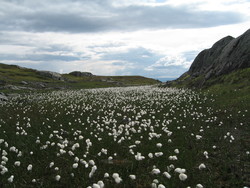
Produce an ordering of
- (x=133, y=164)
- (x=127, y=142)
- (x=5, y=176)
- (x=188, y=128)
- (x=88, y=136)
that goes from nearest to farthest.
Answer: (x=5, y=176), (x=133, y=164), (x=127, y=142), (x=88, y=136), (x=188, y=128)

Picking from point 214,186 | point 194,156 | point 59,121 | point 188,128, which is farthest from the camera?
point 59,121

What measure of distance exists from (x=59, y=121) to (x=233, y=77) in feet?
71.0

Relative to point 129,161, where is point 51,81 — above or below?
above

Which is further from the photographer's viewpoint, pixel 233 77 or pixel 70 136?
pixel 233 77

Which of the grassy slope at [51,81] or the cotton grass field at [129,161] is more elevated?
the grassy slope at [51,81]

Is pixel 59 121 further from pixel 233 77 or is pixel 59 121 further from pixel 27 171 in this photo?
pixel 233 77

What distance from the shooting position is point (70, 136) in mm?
10406

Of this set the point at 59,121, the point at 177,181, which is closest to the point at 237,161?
the point at 177,181

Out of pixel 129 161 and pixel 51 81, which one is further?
pixel 51 81

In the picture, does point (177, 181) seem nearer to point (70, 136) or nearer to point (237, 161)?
point (237, 161)

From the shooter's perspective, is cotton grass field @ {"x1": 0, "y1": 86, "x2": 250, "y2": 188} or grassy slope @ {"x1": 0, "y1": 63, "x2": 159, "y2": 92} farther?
grassy slope @ {"x1": 0, "y1": 63, "x2": 159, "y2": 92}

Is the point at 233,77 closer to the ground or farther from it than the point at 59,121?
farther from it

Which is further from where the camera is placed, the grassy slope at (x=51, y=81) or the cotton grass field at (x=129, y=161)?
the grassy slope at (x=51, y=81)

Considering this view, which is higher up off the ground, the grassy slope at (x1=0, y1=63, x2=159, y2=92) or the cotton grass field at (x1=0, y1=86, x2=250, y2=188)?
the grassy slope at (x1=0, y1=63, x2=159, y2=92)
